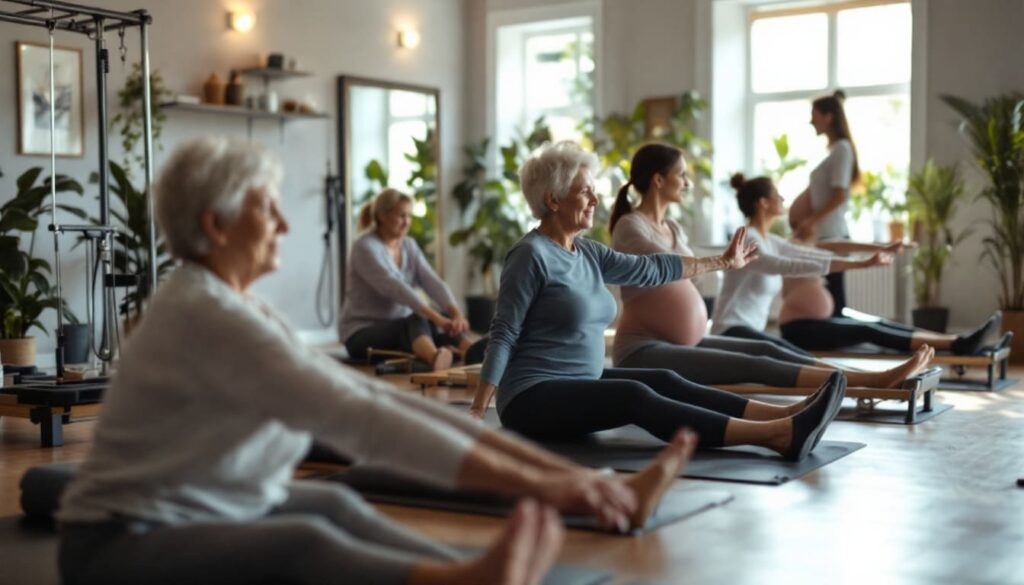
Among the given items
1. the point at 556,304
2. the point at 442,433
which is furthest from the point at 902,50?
the point at 442,433

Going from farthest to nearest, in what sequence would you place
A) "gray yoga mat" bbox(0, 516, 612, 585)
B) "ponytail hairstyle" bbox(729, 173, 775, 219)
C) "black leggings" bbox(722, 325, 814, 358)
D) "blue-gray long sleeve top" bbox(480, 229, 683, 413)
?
"ponytail hairstyle" bbox(729, 173, 775, 219)
"black leggings" bbox(722, 325, 814, 358)
"blue-gray long sleeve top" bbox(480, 229, 683, 413)
"gray yoga mat" bbox(0, 516, 612, 585)

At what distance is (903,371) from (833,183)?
2.02m

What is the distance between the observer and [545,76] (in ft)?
33.0

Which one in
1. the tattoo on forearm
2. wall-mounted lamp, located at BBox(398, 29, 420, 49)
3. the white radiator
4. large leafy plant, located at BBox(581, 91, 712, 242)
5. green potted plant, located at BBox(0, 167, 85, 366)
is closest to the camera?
the tattoo on forearm

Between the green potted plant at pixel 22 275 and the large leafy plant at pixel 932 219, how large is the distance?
505 centimetres

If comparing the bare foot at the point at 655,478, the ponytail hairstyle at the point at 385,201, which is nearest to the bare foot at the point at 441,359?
the ponytail hairstyle at the point at 385,201

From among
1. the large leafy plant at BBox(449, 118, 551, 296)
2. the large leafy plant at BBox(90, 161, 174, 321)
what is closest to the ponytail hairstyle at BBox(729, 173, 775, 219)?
the large leafy plant at BBox(90, 161, 174, 321)

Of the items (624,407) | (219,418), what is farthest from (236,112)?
(219,418)

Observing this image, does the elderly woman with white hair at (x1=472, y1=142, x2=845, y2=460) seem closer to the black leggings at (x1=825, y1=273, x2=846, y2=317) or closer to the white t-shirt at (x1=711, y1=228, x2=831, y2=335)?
the white t-shirt at (x1=711, y1=228, x2=831, y2=335)

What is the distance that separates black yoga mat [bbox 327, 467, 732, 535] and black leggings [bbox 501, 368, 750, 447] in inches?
11.9

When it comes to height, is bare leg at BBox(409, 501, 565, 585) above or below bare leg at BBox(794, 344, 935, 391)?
above

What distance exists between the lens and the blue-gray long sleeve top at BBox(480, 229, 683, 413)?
3.44 meters

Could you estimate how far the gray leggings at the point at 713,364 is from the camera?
13.8 feet

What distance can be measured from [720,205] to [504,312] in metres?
5.91
